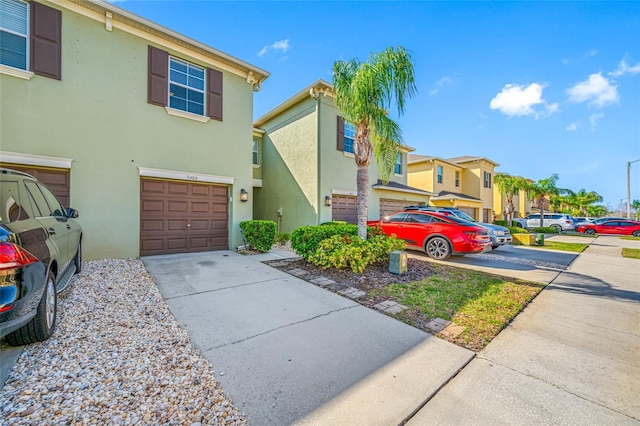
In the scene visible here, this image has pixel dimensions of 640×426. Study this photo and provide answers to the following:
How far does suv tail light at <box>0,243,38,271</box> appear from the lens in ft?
7.27

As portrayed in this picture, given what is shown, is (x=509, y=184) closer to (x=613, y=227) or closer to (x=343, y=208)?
(x=613, y=227)

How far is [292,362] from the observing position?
2.70 meters

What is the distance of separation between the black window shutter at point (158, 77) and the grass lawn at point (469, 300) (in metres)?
8.02

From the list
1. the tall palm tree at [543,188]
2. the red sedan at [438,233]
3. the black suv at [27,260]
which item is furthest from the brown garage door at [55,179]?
the tall palm tree at [543,188]

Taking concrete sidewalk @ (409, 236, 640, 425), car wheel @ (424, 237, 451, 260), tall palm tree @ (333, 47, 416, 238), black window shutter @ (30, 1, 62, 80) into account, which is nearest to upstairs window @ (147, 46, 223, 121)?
black window shutter @ (30, 1, 62, 80)

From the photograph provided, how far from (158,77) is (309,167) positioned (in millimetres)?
5941

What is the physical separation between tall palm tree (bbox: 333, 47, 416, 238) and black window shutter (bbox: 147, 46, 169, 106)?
5066 millimetres

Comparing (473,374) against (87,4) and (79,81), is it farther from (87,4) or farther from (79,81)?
(87,4)

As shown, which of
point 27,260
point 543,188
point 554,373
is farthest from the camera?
point 543,188

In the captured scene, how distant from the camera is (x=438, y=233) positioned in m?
8.55

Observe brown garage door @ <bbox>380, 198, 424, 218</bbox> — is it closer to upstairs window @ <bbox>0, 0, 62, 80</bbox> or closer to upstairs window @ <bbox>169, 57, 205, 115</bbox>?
upstairs window @ <bbox>169, 57, 205, 115</bbox>

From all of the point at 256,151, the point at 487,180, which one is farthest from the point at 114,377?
the point at 487,180

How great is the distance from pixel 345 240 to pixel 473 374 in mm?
4269

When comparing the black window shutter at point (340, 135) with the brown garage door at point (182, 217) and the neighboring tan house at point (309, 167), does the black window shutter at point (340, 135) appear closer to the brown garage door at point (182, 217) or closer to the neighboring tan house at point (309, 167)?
the neighboring tan house at point (309, 167)
